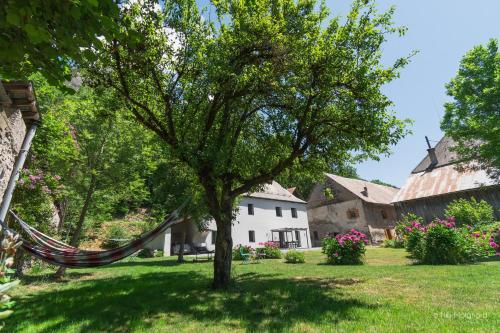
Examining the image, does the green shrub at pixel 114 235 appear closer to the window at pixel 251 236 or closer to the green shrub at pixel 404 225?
the window at pixel 251 236

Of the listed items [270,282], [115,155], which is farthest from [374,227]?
[115,155]

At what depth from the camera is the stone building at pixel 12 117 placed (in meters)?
4.00

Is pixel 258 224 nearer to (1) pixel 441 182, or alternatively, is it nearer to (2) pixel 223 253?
(1) pixel 441 182

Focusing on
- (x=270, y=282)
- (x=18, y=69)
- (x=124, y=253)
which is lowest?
(x=270, y=282)

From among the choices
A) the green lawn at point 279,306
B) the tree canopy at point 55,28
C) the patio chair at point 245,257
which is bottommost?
the green lawn at point 279,306

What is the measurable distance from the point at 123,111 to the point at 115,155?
300cm

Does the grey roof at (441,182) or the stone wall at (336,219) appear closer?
the grey roof at (441,182)

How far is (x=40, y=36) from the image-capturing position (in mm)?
2305

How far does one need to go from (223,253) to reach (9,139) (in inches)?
222

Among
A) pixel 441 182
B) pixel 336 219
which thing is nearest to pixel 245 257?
pixel 336 219

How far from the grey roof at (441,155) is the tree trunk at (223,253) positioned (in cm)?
2702

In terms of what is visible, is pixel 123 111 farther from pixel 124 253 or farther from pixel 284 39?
pixel 284 39

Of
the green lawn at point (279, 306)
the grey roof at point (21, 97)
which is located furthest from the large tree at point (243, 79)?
the grey roof at point (21, 97)

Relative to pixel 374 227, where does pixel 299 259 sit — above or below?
below
